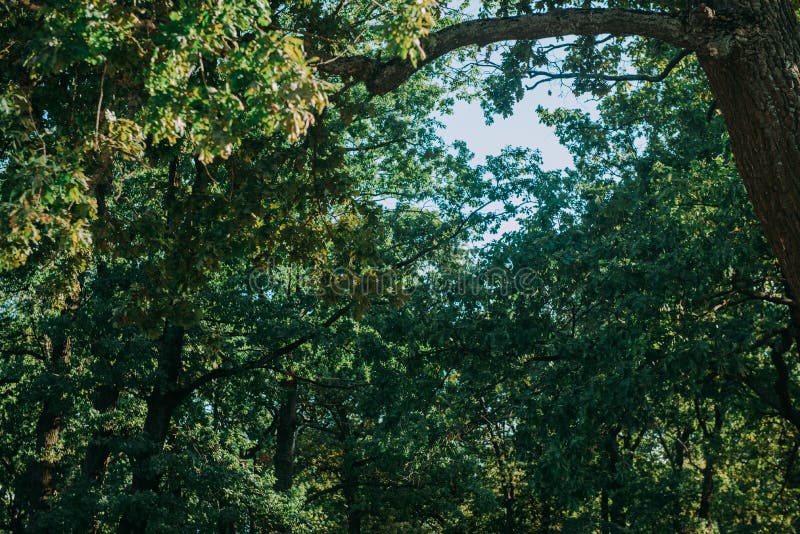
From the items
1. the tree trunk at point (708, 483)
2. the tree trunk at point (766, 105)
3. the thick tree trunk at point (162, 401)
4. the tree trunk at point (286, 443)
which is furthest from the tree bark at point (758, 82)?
the tree trunk at point (286, 443)

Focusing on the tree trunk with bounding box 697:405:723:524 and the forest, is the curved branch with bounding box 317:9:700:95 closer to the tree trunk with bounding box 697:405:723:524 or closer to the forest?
the forest

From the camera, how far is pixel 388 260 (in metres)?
18.3

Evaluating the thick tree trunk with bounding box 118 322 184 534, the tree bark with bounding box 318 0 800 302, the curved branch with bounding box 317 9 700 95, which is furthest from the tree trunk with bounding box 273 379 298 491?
the tree bark with bounding box 318 0 800 302

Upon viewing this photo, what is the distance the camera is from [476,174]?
18.4 metres

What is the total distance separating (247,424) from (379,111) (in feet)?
30.5

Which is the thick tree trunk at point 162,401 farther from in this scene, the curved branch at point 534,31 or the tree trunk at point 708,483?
the tree trunk at point 708,483

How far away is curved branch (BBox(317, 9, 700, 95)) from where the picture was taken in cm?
632

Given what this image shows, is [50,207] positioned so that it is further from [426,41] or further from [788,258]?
[788,258]

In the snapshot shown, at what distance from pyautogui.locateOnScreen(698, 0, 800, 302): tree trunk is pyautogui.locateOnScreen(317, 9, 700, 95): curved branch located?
0.38m

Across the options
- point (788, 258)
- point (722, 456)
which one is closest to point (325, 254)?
point (788, 258)

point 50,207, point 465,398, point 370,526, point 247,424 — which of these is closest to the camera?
point 50,207

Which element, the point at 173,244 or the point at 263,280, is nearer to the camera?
the point at 173,244

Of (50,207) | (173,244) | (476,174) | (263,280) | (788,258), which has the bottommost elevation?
(788,258)

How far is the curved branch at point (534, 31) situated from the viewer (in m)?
6.32
